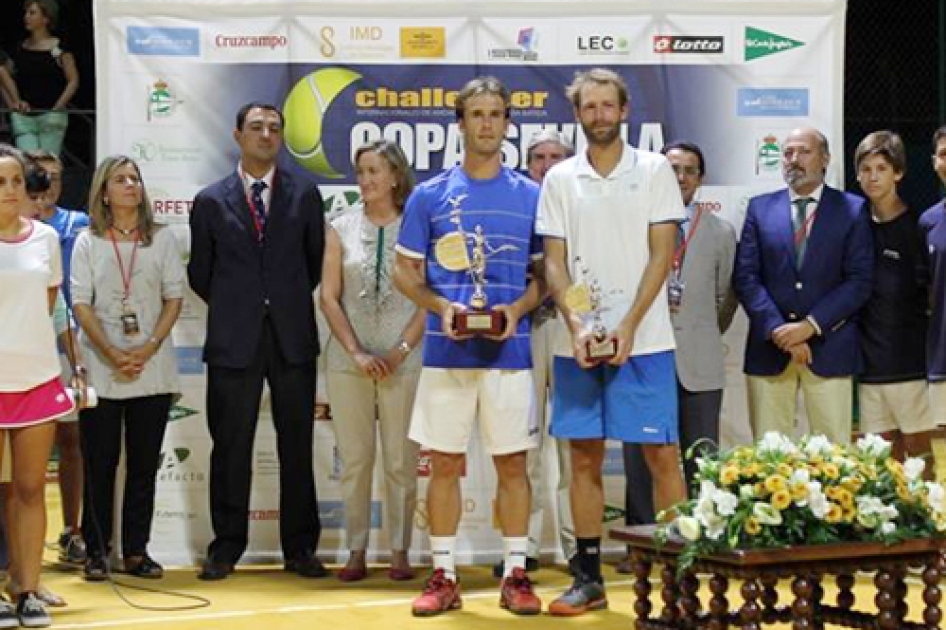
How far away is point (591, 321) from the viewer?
5.79 m

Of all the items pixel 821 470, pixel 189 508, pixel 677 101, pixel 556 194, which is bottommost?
pixel 189 508

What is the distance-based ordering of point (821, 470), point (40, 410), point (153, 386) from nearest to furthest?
1. point (821, 470)
2. point (40, 410)
3. point (153, 386)

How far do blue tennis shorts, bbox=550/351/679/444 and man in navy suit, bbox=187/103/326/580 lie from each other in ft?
4.49

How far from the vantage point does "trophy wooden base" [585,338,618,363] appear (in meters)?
5.69

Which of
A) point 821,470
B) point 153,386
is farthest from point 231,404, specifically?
point 821,470

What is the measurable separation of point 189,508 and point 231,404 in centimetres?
62

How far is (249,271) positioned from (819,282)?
2.35 m

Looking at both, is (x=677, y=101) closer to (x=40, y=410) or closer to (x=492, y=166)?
(x=492, y=166)

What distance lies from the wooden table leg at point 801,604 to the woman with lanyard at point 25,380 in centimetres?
267

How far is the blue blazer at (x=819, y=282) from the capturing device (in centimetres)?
658

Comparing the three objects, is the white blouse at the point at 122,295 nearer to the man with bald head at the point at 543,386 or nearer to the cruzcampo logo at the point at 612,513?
→ the man with bald head at the point at 543,386

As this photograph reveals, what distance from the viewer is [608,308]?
583cm

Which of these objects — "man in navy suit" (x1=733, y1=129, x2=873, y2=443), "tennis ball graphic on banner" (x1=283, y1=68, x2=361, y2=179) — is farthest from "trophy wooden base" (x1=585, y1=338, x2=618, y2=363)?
"tennis ball graphic on banner" (x1=283, y1=68, x2=361, y2=179)

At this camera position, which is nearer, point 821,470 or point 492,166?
point 821,470
